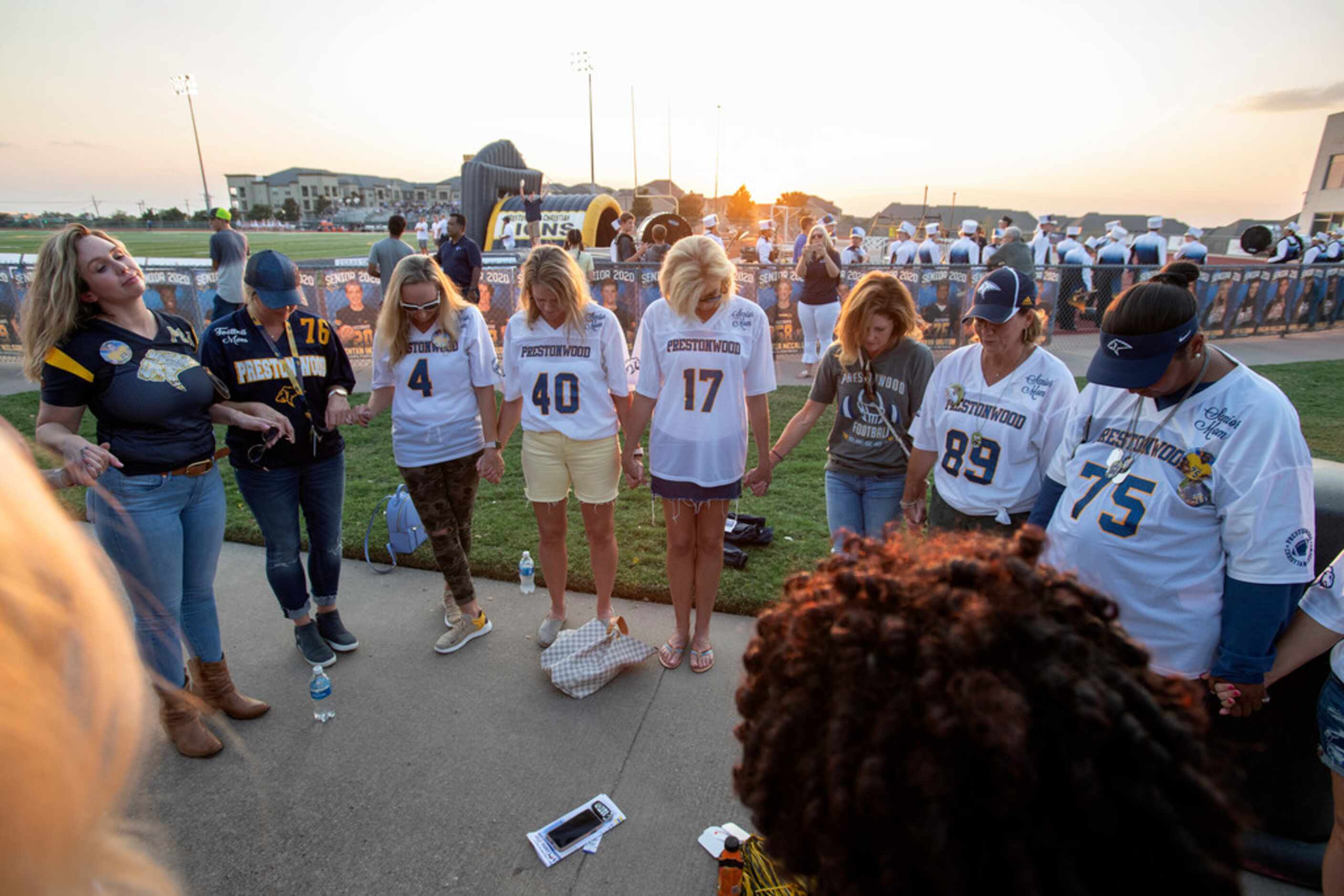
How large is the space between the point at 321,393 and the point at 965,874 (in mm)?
3776

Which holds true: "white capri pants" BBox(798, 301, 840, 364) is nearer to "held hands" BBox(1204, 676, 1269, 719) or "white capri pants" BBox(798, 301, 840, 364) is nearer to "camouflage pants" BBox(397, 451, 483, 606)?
"camouflage pants" BBox(397, 451, 483, 606)

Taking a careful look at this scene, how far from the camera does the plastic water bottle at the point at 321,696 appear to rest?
345 cm

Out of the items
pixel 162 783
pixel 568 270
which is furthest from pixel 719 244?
pixel 162 783

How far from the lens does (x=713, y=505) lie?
3607mm

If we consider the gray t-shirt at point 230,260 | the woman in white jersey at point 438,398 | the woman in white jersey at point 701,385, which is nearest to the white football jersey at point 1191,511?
the woman in white jersey at point 701,385

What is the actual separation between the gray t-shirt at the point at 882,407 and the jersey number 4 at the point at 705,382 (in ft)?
2.16

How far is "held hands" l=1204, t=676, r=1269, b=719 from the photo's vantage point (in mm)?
2055

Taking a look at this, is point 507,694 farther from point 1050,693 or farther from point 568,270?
point 1050,693

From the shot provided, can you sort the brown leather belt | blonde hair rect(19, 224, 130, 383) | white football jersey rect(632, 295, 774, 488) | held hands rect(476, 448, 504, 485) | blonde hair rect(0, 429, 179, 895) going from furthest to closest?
held hands rect(476, 448, 504, 485)
white football jersey rect(632, 295, 774, 488)
the brown leather belt
blonde hair rect(19, 224, 130, 383)
blonde hair rect(0, 429, 179, 895)

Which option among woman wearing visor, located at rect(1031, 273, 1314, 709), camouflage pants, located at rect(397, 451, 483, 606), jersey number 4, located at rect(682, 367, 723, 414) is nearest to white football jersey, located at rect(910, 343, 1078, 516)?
woman wearing visor, located at rect(1031, 273, 1314, 709)

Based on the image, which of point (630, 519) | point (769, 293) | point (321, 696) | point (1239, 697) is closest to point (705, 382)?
point (1239, 697)

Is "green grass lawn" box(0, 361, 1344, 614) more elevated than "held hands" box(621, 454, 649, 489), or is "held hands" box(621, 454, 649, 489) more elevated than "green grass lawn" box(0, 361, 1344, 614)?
"held hands" box(621, 454, 649, 489)

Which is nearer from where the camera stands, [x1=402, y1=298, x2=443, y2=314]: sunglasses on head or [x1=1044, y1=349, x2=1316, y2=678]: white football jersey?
[x1=1044, y1=349, x2=1316, y2=678]: white football jersey

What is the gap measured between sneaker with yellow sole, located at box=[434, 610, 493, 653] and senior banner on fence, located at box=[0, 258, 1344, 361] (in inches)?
302
